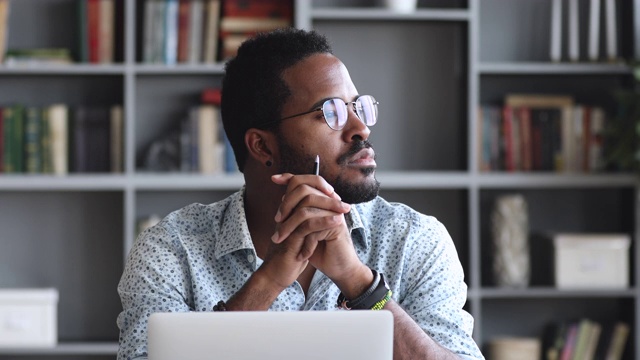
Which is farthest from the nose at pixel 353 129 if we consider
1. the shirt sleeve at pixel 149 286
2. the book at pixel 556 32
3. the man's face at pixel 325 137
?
the book at pixel 556 32

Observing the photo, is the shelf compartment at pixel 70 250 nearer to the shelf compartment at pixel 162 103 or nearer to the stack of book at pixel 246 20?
the shelf compartment at pixel 162 103

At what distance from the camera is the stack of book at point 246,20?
3.66m

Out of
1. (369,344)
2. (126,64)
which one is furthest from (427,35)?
(369,344)

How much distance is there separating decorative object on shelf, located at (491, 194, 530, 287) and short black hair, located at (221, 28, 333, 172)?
189 centimetres

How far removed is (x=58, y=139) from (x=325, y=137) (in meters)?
2.01

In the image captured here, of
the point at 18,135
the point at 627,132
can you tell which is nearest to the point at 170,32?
the point at 18,135

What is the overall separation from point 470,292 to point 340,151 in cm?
193

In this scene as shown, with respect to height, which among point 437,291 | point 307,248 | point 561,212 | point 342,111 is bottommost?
point 561,212

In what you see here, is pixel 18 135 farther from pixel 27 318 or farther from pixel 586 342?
pixel 586 342

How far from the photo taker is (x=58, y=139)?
3645mm

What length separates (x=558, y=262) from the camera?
3.71 meters

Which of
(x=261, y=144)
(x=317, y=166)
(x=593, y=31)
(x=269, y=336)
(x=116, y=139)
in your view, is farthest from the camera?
(x=593, y=31)

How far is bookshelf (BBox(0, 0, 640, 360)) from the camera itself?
12.2ft

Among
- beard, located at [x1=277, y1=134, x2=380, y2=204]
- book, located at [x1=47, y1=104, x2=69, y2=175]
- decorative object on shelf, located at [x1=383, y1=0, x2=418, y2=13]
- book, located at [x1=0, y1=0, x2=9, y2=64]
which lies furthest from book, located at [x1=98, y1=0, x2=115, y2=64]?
beard, located at [x1=277, y1=134, x2=380, y2=204]
